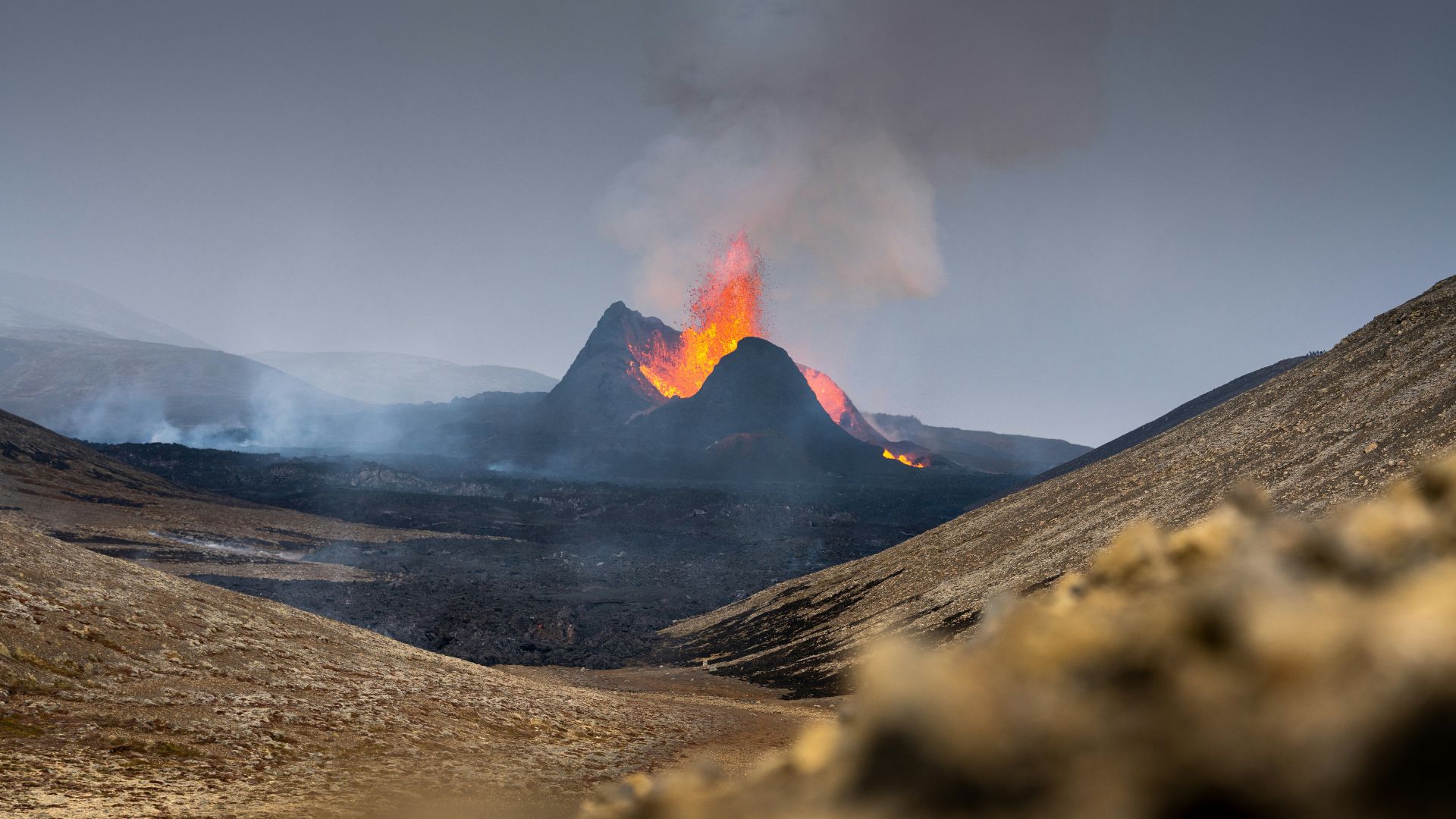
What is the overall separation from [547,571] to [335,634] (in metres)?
41.2

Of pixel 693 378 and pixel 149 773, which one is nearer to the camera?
pixel 149 773

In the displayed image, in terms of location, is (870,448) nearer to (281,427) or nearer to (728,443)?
(728,443)

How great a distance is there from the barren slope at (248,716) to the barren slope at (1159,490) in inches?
392

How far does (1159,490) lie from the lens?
28391 millimetres

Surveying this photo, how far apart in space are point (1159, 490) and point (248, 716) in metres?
28.6

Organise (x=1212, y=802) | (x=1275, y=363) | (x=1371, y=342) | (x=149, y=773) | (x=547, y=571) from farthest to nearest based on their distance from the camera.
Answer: (x=1275, y=363)
(x=547, y=571)
(x=1371, y=342)
(x=149, y=773)
(x=1212, y=802)

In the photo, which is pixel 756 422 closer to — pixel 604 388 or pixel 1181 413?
pixel 604 388

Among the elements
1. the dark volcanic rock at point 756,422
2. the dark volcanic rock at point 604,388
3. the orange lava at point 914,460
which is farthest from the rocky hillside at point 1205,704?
the orange lava at point 914,460

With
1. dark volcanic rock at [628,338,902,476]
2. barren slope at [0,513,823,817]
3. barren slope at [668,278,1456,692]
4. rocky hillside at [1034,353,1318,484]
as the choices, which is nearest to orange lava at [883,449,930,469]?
dark volcanic rock at [628,338,902,476]

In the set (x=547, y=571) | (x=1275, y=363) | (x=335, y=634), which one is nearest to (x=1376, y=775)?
(x=335, y=634)

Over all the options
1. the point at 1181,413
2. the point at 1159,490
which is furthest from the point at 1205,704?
the point at 1181,413

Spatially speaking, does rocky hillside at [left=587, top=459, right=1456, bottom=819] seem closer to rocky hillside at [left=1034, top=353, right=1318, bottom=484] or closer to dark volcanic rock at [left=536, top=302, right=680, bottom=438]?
rocky hillside at [left=1034, top=353, right=1318, bottom=484]

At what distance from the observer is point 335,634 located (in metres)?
20.6

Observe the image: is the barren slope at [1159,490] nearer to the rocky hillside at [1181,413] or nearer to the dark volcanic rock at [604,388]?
the rocky hillside at [1181,413]
